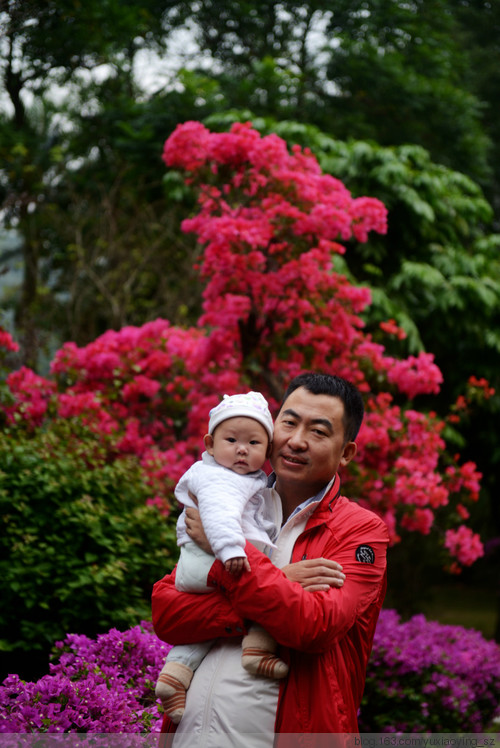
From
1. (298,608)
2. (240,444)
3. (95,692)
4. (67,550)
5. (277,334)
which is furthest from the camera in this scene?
(277,334)

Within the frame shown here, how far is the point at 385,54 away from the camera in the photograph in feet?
40.9

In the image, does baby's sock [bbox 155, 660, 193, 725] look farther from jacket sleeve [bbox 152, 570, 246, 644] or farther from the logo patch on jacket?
the logo patch on jacket

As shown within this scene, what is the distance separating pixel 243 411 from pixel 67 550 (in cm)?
209

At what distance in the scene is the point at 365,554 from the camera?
6.15 feet

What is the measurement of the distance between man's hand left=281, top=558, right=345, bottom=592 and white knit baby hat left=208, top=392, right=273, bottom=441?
15.1 inches

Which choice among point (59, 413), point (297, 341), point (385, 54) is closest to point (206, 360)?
point (297, 341)

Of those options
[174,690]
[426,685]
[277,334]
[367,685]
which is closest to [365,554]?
[174,690]

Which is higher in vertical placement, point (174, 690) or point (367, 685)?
point (174, 690)

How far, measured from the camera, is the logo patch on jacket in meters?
1.86

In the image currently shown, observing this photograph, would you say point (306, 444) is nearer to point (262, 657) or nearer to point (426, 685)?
point (262, 657)

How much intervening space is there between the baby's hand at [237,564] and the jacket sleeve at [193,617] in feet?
0.41

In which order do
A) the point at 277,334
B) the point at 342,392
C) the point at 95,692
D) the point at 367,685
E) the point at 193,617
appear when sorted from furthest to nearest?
the point at 277,334
the point at 367,685
the point at 95,692
the point at 342,392
the point at 193,617

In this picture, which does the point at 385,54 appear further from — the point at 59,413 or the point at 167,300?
the point at 59,413

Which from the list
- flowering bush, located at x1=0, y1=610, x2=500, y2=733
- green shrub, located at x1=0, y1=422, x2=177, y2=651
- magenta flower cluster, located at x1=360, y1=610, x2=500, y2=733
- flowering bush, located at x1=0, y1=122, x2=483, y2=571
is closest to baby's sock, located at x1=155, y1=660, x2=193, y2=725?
flowering bush, located at x1=0, y1=610, x2=500, y2=733
